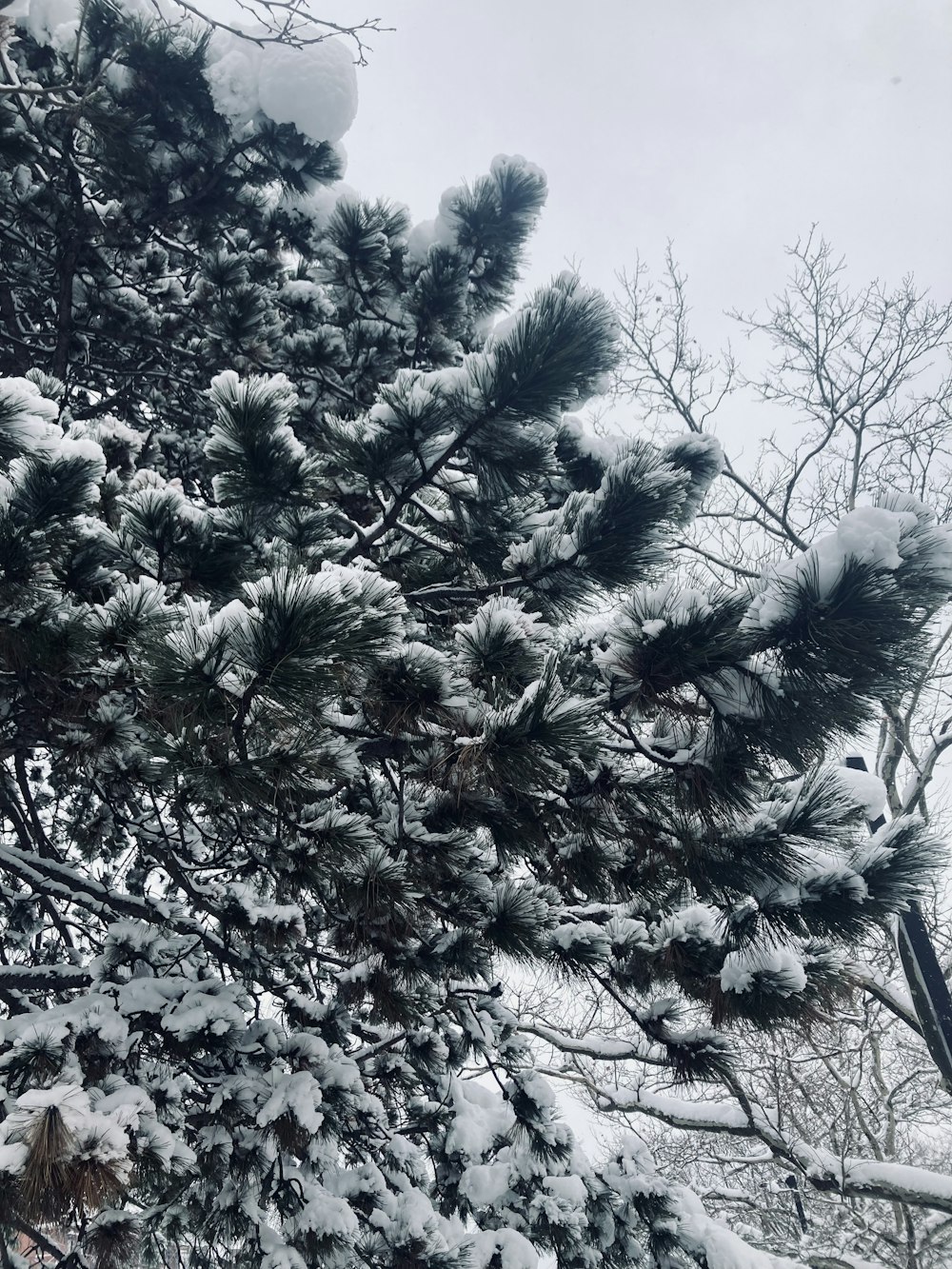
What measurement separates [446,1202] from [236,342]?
196 inches

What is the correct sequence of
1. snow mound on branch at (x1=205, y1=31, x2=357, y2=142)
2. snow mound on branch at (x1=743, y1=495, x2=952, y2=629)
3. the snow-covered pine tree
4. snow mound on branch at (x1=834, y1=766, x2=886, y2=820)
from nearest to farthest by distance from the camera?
snow mound on branch at (x1=743, y1=495, x2=952, y2=629) < the snow-covered pine tree < snow mound on branch at (x1=834, y1=766, x2=886, y2=820) < snow mound on branch at (x1=205, y1=31, x2=357, y2=142)

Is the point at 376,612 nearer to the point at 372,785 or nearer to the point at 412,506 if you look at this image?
the point at 372,785

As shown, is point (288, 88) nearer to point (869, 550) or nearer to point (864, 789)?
point (869, 550)

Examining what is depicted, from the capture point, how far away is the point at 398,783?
256cm

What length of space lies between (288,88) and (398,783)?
4.49 meters

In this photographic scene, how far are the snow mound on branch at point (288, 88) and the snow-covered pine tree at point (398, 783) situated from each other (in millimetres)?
344

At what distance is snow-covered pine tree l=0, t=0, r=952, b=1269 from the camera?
169 centimetres

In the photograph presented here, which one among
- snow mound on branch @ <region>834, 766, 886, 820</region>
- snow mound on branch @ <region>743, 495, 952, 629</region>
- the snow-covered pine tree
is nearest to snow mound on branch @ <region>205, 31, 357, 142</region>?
the snow-covered pine tree

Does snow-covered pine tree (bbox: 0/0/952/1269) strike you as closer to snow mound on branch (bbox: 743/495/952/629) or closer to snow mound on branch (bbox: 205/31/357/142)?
snow mound on branch (bbox: 743/495/952/629)

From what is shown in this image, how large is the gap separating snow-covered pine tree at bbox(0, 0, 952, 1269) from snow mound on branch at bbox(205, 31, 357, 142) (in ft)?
1.13

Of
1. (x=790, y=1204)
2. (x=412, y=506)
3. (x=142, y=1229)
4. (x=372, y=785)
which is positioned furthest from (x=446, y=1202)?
(x=790, y=1204)

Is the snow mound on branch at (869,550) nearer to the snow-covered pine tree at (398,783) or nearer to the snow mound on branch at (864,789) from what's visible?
the snow-covered pine tree at (398,783)

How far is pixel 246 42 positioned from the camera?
16.3ft

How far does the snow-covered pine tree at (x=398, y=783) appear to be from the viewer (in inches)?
66.5
